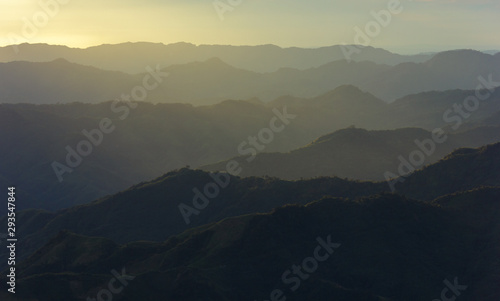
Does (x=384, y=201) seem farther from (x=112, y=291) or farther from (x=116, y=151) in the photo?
(x=116, y=151)

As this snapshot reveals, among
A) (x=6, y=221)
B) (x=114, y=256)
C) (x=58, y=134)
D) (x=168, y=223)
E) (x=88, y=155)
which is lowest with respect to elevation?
(x=114, y=256)

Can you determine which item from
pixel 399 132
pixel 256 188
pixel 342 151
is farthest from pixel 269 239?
pixel 399 132

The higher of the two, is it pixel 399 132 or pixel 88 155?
pixel 88 155

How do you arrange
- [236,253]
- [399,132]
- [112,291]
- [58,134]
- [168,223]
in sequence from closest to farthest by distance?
1. [112,291]
2. [236,253]
3. [168,223]
4. [399,132]
5. [58,134]

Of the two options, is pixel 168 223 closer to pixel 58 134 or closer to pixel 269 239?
pixel 269 239

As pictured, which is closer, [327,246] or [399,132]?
[327,246]

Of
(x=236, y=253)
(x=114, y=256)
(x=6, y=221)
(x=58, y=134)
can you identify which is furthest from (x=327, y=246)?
(x=58, y=134)

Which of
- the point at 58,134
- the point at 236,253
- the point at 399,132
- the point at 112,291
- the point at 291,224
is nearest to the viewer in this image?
the point at 112,291

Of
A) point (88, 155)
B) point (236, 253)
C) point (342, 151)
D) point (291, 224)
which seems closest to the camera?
point (236, 253)

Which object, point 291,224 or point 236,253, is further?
point 291,224
